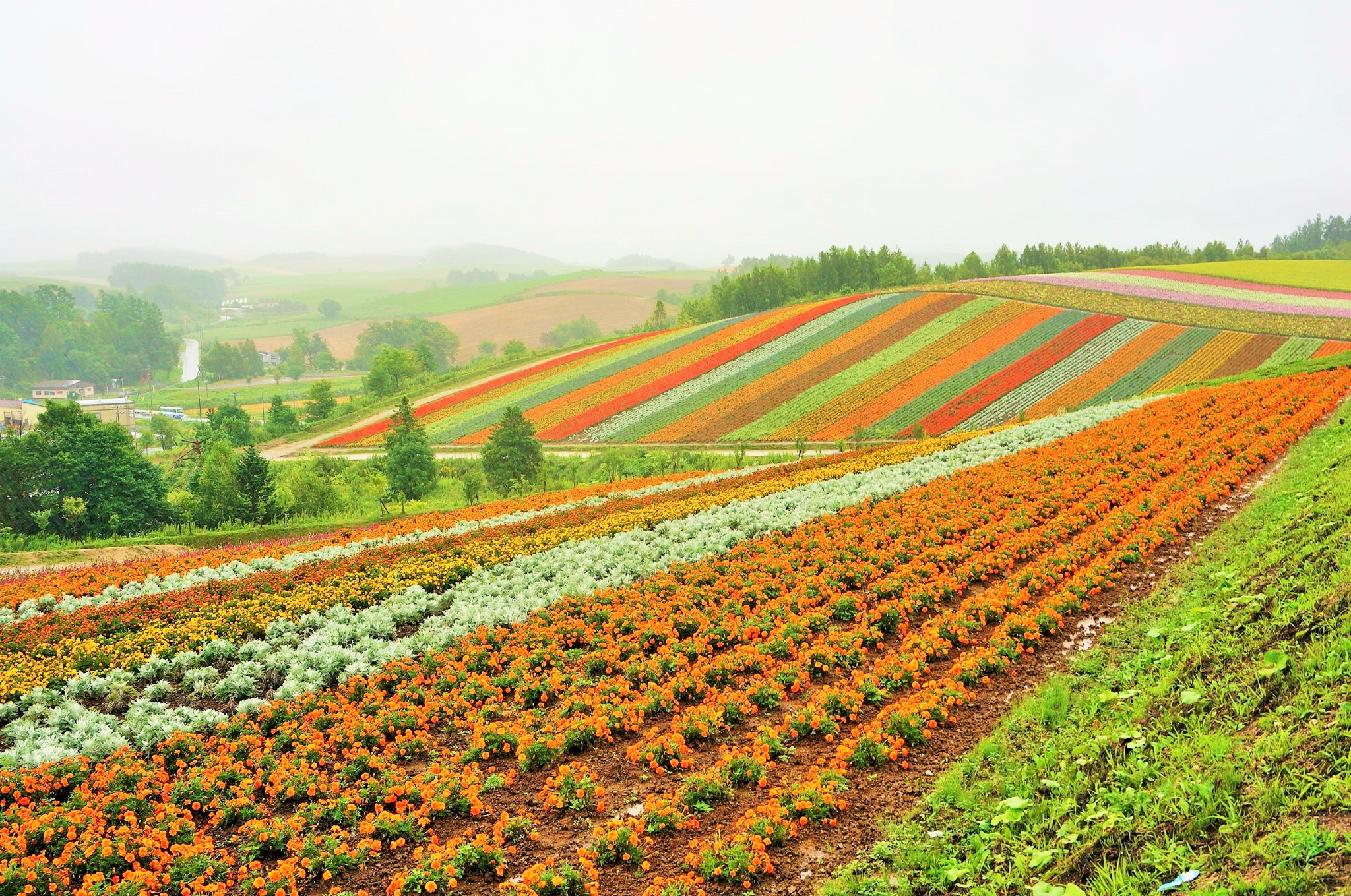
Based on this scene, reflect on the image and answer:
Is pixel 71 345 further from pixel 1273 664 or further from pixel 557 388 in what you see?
pixel 1273 664

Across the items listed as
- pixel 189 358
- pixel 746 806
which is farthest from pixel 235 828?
pixel 189 358

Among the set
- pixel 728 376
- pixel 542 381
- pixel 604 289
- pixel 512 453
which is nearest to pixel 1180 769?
pixel 512 453

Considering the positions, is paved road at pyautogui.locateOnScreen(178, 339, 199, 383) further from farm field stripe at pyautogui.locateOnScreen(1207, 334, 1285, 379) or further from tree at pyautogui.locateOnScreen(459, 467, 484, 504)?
farm field stripe at pyautogui.locateOnScreen(1207, 334, 1285, 379)

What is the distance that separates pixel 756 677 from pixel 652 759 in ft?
7.21

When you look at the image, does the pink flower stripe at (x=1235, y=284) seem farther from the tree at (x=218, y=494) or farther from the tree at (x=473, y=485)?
the tree at (x=218, y=494)

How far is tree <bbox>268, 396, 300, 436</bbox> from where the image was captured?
208 feet

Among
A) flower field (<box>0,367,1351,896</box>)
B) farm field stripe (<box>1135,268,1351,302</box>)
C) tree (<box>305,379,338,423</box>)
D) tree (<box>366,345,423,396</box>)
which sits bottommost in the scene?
flower field (<box>0,367,1351,896</box>)

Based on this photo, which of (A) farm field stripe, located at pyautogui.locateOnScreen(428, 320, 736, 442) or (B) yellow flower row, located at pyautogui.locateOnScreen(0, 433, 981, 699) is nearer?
(B) yellow flower row, located at pyautogui.locateOnScreen(0, 433, 981, 699)

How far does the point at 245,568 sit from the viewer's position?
16578 mm

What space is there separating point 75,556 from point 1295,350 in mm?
59358

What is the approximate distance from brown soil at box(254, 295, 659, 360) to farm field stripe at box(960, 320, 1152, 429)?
106680 mm

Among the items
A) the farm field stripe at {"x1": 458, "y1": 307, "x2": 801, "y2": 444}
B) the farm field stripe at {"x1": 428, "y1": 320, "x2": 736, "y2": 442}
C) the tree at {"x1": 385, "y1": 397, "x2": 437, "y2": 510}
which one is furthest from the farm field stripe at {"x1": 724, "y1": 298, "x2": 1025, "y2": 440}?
the tree at {"x1": 385, "y1": 397, "x2": 437, "y2": 510}

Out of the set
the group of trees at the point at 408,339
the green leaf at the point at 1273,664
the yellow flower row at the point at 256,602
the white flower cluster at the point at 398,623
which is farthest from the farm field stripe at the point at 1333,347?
the group of trees at the point at 408,339

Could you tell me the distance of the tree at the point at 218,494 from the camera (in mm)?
26672
